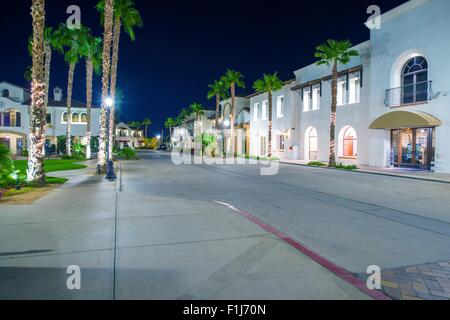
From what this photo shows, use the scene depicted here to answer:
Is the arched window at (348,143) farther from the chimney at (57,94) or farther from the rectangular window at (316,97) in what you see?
the chimney at (57,94)

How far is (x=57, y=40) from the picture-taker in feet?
113

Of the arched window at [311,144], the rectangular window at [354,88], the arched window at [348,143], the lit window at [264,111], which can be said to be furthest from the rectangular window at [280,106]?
the rectangular window at [354,88]

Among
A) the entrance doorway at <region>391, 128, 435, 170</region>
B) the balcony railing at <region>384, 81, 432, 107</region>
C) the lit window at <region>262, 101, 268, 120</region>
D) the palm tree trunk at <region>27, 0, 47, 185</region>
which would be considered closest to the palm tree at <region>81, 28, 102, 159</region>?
the lit window at <region>262, 101, 268, 120</region>

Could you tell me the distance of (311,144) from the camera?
3644 centimetres

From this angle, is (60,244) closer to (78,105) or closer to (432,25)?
(432,25)

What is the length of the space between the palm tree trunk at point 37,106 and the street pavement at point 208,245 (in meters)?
3.27

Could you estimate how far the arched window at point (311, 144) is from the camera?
35.5m

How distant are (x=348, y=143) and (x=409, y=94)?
772 cm

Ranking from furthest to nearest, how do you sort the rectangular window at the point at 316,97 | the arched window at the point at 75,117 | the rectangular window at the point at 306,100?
the arched window at the point at 75,117
the rectangular window at the point at 306,100
the rectangular window at the point at 316,97

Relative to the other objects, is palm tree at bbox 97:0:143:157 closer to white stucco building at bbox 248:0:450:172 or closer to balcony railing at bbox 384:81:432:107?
white stucco building at bbox 248:0:450:172

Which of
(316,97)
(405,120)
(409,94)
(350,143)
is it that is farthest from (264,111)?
(405,120)

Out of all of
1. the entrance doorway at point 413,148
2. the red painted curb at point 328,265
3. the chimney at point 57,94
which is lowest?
the red painted curb at point 328,265

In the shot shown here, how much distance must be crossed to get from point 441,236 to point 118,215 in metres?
7.19

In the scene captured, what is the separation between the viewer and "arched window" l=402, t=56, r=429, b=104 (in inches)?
892
